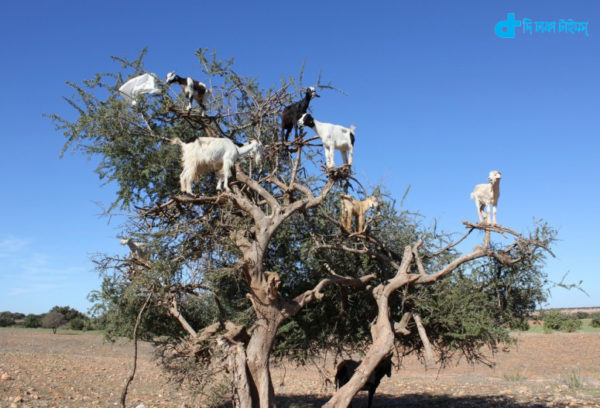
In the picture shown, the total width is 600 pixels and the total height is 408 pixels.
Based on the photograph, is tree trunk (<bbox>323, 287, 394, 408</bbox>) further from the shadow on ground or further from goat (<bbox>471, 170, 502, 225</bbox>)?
the shadow on ground

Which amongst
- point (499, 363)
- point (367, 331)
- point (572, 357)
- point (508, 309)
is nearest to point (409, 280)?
point (367, 331)

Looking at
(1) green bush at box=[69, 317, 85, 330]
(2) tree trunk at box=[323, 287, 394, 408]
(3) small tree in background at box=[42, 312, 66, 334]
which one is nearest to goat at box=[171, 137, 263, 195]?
(2) tree trunk at box=[323, 287, 394, 408]

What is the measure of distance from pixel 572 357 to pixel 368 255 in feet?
69.2

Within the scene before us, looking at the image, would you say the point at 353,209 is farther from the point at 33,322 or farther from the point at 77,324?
the point at 33,322

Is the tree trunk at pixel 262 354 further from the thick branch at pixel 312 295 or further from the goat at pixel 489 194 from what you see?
the goat at pixel 489 194

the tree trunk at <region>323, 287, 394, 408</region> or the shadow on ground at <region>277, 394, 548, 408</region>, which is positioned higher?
the tree trunk at <region>323, 287, 394, 408</region>

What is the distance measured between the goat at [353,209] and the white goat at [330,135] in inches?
34.4

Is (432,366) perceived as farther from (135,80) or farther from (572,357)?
(572,357)

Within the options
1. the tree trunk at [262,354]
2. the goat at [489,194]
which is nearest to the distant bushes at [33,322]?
the tree trunk at [262,354]

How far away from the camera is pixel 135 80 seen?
9633 mm

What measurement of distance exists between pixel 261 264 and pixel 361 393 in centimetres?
1211

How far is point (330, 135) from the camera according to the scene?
28.4 ft

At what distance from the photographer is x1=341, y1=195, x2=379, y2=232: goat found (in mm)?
9305

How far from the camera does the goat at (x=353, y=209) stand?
9305mm
